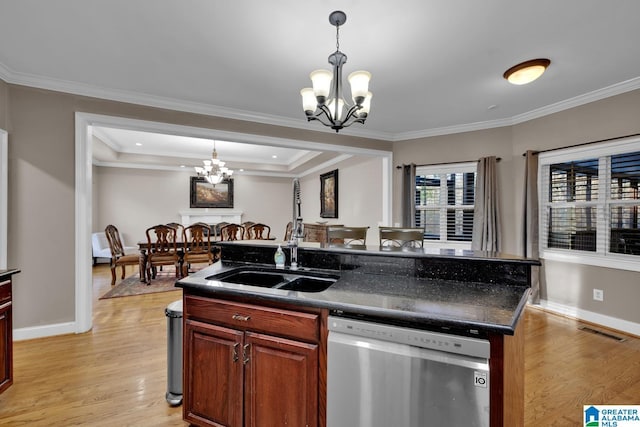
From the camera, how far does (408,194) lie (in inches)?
189

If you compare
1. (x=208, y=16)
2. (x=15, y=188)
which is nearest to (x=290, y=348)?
(x=208, y=16)

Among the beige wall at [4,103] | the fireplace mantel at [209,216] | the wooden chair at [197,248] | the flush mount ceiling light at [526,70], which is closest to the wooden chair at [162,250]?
the wooden chair at [197,248]

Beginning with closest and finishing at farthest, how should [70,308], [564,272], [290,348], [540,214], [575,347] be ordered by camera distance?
[290,348] < [575,347] < [70,308] < [564,272] < [540,214]

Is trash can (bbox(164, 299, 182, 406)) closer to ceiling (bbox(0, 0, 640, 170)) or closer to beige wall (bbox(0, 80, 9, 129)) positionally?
ceiling (bbox(0, 0, 640, 170))

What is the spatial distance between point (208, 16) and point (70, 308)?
3179mm

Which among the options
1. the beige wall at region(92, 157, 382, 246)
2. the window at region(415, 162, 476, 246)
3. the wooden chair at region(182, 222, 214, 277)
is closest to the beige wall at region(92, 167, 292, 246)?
the beige wall at region(92, 157, 382, 246)

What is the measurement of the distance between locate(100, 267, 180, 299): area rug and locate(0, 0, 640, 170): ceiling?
110 inches

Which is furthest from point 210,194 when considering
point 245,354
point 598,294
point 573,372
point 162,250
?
point 598,294

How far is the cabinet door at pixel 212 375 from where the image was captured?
4.80 feet

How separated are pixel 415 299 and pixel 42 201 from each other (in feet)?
12.1

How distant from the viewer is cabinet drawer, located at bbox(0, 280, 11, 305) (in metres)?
1.86

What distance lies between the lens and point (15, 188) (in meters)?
2.80

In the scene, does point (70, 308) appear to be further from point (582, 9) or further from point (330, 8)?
point (582, 9)

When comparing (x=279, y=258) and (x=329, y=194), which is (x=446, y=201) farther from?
(x=279, y=258)
